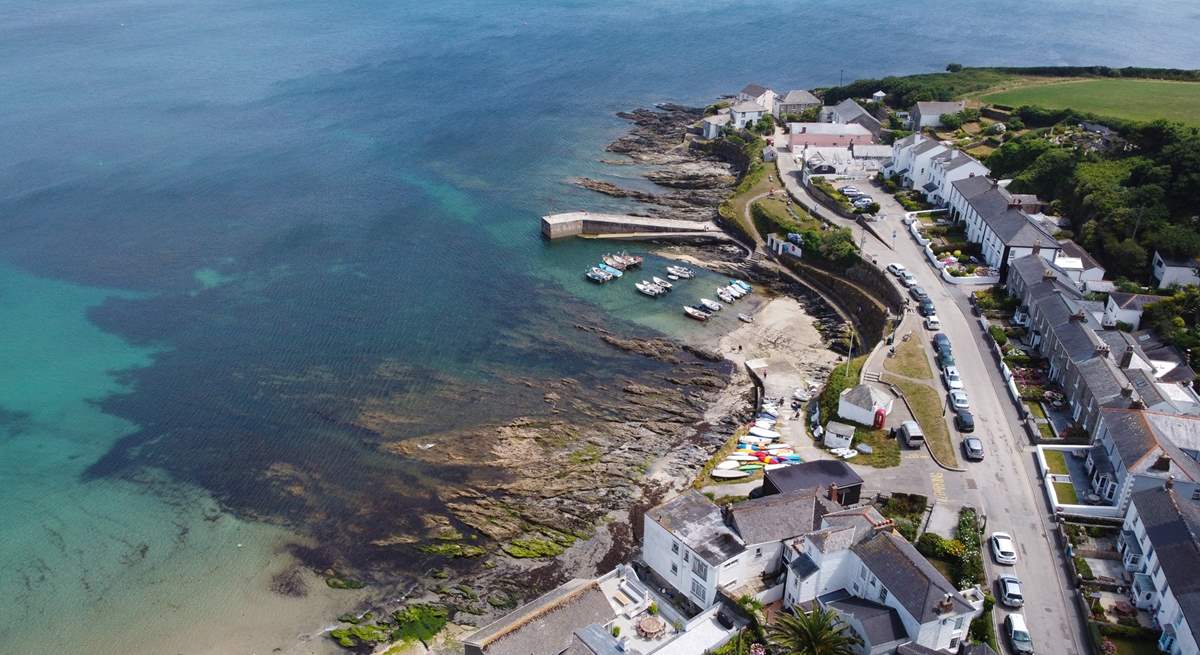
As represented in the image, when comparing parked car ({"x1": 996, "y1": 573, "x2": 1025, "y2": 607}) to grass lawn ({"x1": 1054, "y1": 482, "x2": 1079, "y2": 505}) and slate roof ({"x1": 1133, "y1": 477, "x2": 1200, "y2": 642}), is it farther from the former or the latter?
grass lawn ({"x1": 1054, "y1": 482, "x2": 1079, "y2": 505})

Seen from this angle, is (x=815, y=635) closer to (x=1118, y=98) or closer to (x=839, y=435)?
(x=839, y=435)

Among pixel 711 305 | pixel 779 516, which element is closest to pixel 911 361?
pixel 711 305

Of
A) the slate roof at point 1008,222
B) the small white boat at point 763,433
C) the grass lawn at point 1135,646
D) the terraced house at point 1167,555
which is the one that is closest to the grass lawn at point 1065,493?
the terraced house at point 1167,555

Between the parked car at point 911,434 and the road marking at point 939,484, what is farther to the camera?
the parked car at point 911,434

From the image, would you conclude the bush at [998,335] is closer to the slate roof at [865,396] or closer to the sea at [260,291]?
the slate roof at [865,396]

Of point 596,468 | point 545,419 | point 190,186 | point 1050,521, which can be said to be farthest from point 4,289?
point 1050,521

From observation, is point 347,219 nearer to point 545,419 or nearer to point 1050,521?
point 545,419

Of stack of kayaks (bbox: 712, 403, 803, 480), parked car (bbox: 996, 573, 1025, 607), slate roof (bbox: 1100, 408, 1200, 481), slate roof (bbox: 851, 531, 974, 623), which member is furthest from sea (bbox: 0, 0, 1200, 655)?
slate roof (bbox: 1100, 408, 1200, 481)
